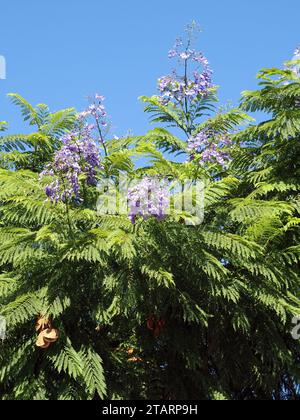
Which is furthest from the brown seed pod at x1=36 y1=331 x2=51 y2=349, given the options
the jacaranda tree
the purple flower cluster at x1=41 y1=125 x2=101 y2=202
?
the purple flower cluster at x1=41 y1=125 x2=101 y2=202

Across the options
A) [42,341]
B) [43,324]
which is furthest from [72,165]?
[42,341]

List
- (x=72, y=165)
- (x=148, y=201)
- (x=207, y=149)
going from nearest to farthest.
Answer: (x=148, y=201) < (x=72, y=165) < (x=207, y=149)

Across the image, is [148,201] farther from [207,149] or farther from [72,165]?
[207,149]

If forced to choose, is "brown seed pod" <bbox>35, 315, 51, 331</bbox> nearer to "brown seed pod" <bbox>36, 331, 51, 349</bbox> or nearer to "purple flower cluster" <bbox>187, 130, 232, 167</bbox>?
"brown seed pod" <bbox>36, 331, 51, 349</bbox>

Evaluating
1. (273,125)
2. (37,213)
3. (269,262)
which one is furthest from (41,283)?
(273,125)

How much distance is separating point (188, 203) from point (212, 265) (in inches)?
20.7

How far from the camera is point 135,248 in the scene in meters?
4.39

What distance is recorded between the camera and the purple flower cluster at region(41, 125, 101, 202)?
464 centimetres

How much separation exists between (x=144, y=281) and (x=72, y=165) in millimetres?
914

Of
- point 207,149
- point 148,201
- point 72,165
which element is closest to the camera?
point 148,201

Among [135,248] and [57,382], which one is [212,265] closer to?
[135,248]

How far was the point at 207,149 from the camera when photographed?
5344 millimetres

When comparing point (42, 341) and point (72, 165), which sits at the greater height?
point (72, 165)

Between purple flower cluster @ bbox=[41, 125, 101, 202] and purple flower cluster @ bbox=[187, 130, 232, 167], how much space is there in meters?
0.81
